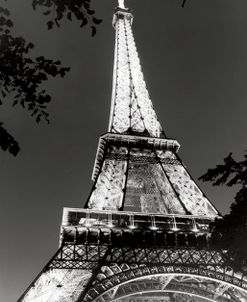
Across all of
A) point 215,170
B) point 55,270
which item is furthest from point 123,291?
point 215,170

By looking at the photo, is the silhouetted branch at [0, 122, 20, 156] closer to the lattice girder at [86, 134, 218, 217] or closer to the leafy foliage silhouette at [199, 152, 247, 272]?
the leafy foliage silhouette at [199, 152, 247, 272]

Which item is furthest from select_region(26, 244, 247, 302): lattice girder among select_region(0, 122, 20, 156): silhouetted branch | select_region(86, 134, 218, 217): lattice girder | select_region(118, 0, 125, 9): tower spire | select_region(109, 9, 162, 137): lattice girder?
select_region(118, 0, 125, 9): tower spire

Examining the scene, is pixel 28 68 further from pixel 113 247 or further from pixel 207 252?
pixel 207 252

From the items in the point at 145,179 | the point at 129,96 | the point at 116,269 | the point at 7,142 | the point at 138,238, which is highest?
the point at 129,96

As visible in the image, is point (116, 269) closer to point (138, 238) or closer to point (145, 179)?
point (138, 238)

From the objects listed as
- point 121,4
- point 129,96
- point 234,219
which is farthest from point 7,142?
point 121,4

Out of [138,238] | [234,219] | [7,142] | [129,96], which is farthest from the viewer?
[129,96]
